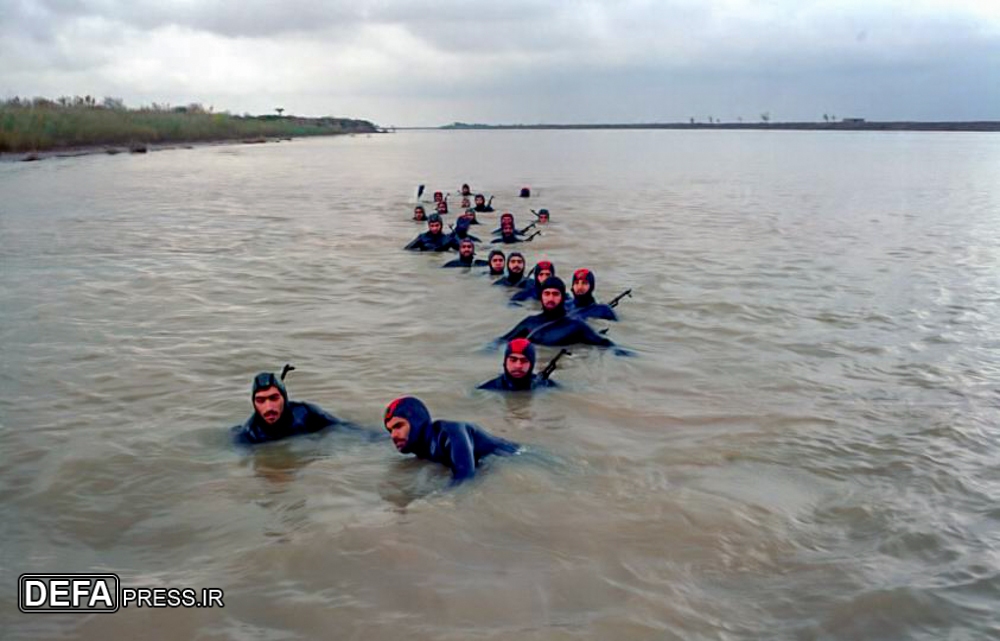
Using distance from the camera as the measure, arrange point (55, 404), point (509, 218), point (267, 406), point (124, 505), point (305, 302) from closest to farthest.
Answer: point (124, 505)
point (267, 406)
point (55, 404)
point (305, 302)
point (509, 218)

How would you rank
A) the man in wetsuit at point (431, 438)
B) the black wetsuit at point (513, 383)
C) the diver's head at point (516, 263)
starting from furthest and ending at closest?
the diver's head at point (516, 263) < the black wetsuit at point (513, 383) < the man in wetsuit at point (431, 438)

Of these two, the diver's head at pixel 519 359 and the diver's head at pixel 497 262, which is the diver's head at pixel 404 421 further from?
the diver's head at pixel 497 262

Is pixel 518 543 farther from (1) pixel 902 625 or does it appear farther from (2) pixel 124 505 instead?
(2) pixel 124 505

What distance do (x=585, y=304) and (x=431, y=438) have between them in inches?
235

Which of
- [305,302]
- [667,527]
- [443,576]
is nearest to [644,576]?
[667,527]

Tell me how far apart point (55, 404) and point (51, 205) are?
20.5m

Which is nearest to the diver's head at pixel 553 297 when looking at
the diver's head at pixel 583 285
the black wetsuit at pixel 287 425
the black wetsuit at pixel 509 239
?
the diver's head at pixel 583 285

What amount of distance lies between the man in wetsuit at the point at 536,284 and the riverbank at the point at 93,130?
127 ft

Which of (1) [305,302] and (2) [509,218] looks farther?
(2) [509,218]

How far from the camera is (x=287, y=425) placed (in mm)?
7520

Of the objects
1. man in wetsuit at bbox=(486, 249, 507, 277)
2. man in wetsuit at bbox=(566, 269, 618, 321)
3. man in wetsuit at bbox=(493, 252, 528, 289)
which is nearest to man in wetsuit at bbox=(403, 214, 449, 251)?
man in wetsuit at bbox=(486, 249, 507, 277)

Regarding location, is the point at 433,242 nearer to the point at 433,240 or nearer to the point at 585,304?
the point at 433,240

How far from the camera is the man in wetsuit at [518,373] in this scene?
852cm

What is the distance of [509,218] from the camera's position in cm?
2109
